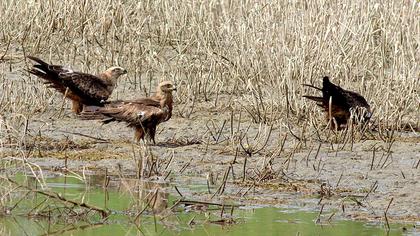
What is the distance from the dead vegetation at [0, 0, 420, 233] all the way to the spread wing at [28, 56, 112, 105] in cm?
31

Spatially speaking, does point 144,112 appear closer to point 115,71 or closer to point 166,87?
point 166,87

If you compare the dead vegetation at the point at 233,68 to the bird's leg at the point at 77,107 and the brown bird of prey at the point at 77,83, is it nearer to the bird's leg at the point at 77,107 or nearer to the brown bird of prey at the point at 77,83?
the bird's leg at the point at 77,107

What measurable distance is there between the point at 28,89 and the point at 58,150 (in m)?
1.79

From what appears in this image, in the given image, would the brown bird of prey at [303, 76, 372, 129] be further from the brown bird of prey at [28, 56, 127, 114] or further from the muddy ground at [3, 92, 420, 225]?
the brown bird of prey at [28, 56, 127, 114]

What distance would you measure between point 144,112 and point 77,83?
1.22m

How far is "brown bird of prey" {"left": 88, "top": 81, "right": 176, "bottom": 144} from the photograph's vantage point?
1123cm

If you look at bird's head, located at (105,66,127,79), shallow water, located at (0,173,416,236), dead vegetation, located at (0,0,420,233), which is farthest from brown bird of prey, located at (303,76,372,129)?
shallow water, located at (0,173,416,236)

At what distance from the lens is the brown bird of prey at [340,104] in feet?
37.3

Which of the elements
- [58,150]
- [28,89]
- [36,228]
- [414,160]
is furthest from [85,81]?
[36,228]

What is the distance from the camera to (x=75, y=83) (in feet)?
39.8

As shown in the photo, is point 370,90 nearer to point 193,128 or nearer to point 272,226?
point 193,128

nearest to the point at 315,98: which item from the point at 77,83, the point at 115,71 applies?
the point at 115,71

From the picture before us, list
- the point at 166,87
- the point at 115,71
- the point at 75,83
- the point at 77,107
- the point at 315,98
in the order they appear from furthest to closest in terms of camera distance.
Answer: the point at 115,71 < the point at 77,107 < the point at 75,83 < the point at 315,98 < the point at 166,87

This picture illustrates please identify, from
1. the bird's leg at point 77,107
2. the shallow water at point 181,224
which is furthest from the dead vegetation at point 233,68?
the shallow water at point 181,224
